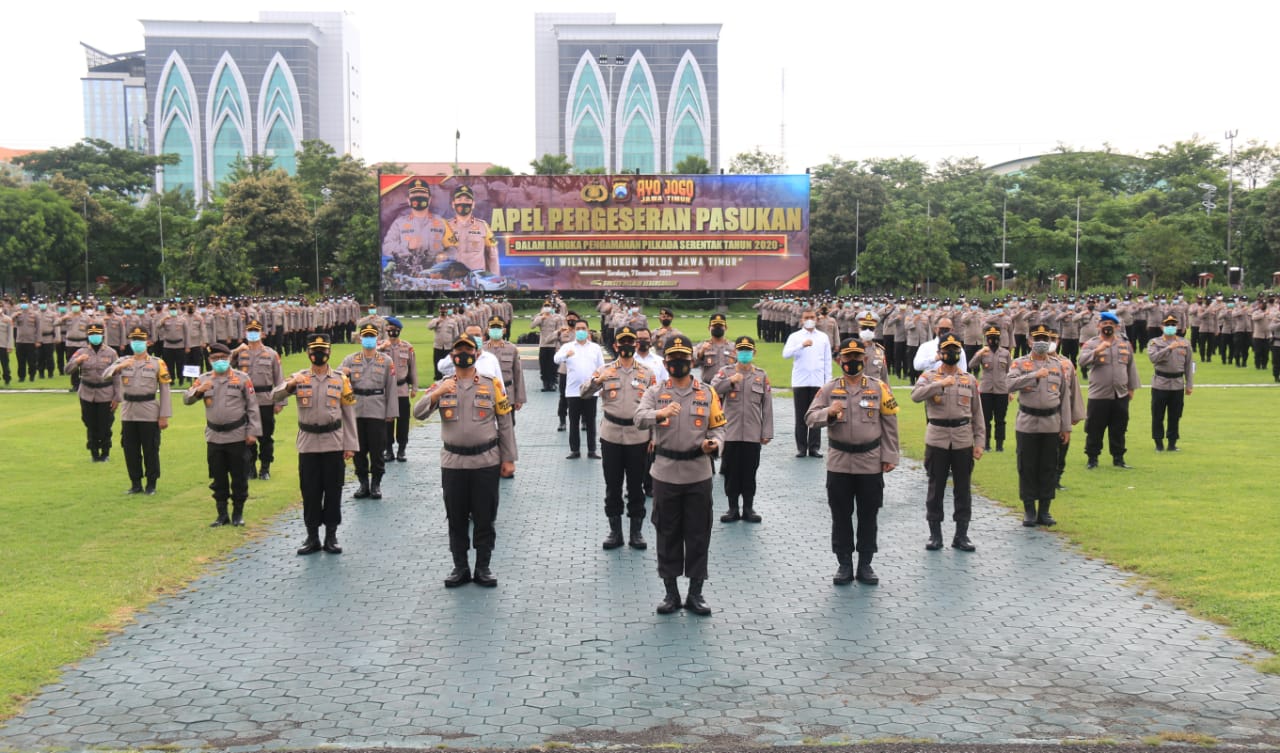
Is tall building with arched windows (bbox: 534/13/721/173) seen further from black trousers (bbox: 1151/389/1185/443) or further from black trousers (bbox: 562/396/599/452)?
black trousers (bbox: 1151/389/1185/443)

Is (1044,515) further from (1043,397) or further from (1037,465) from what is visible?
(1043,397)

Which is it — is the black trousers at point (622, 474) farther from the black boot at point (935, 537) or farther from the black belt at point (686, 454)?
the black boot at point (935, 537)

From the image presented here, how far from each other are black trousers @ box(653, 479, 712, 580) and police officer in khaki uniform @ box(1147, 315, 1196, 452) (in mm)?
8982

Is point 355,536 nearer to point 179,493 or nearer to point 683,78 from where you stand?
point 179,493

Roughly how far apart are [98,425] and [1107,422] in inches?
495

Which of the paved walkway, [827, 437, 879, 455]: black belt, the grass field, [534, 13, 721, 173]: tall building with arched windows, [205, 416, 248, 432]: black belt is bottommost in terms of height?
the paved walkway

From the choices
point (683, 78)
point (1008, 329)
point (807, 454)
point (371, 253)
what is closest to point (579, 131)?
point (683, 78)

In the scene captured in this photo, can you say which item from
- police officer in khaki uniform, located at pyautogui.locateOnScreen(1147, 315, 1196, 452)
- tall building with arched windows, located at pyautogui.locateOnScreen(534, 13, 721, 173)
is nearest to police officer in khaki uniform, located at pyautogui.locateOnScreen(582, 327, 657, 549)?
police officer in khaki uniform, located at pyautogui.locateOnScreen(1147, 315, 1196, 452)

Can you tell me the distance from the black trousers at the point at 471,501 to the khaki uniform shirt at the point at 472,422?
0.06 m

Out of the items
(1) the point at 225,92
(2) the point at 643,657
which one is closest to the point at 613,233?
(2) the point at 643,657

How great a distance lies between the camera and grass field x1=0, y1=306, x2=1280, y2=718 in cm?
736

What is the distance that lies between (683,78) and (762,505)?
3576 inches

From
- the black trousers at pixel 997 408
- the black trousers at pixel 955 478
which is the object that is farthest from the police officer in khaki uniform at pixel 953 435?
the black trousers at pixel 997 408

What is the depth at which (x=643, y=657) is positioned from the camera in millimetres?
6625
